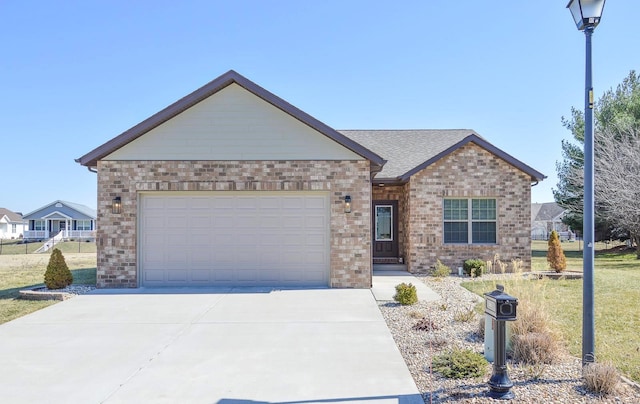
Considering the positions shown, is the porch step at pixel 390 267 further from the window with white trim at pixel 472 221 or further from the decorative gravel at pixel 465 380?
the decorative gravel at pixel 465 380

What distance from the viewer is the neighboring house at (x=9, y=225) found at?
6531 centimetres

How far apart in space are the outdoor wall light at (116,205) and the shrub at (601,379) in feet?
35.5

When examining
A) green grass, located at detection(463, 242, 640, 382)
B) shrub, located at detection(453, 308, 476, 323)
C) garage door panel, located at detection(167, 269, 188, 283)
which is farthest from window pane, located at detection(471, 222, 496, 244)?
garage door panel, located at detection(167, 269, 188, 283)

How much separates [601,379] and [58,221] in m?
59.3

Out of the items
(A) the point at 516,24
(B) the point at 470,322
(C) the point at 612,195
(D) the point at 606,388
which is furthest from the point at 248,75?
(C) the point at 612,195

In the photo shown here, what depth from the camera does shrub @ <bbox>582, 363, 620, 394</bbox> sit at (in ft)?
15.4

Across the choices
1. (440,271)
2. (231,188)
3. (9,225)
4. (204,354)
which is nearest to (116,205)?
(231,188)

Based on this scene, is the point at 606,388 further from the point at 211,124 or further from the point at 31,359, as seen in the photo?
the point at 211,124

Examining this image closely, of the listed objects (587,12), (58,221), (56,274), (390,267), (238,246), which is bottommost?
(390,267)

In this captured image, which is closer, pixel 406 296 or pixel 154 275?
pixel 406 296

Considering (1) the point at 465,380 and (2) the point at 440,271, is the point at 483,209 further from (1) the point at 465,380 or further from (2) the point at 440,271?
(1) the point at 465,380

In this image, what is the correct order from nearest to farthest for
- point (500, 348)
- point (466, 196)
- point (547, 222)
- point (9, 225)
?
point (500, 348), point (466, 196), point (547, 222), point (9, 225)

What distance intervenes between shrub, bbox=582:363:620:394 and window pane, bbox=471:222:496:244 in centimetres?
1075

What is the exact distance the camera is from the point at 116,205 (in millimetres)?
11852
